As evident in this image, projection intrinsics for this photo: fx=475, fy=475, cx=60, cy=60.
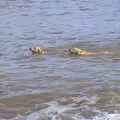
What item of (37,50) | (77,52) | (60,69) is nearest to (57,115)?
(60,69)

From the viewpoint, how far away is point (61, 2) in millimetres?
18031

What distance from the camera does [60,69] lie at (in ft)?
27.2

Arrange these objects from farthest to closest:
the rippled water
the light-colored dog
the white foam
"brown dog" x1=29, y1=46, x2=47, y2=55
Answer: "brown dog" x1=29, y1=46, x2=47, y2=55
the light-colored dog
the rippled water
the white foam

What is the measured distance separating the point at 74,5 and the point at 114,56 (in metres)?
8.27

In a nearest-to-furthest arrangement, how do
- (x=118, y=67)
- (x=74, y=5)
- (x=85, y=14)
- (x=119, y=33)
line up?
(x=118, y=67) < (x=119, y=33) < (x=85, y=14) < (x=74, y=5)

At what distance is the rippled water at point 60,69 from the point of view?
249 inches

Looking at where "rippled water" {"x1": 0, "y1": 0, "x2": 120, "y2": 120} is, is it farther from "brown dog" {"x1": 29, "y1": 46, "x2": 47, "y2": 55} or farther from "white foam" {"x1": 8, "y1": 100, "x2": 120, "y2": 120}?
"brown dog" {"x1": 29, "y1": 46, "x2": 47, "y2": 55}

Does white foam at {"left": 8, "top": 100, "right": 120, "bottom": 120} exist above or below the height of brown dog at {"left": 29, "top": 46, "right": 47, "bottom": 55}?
below

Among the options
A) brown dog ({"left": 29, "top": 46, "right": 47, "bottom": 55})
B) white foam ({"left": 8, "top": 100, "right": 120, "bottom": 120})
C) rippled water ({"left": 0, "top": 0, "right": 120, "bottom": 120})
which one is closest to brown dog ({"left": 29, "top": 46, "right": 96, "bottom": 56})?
brown dog ({"left": 29, "top": 46, "right": 47, "bottom": 55})

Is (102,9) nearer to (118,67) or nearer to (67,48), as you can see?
(67,48)

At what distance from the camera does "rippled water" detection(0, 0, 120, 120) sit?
20.7 feet

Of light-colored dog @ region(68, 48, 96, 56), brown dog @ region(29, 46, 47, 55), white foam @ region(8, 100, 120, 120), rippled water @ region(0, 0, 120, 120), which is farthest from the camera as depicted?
brown dog @ region(29, 46, 47, 55)

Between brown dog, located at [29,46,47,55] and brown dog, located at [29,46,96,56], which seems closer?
brown dog, located at [29,46,96,56]

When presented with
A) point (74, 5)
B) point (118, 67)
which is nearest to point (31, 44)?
point (118, 67)
